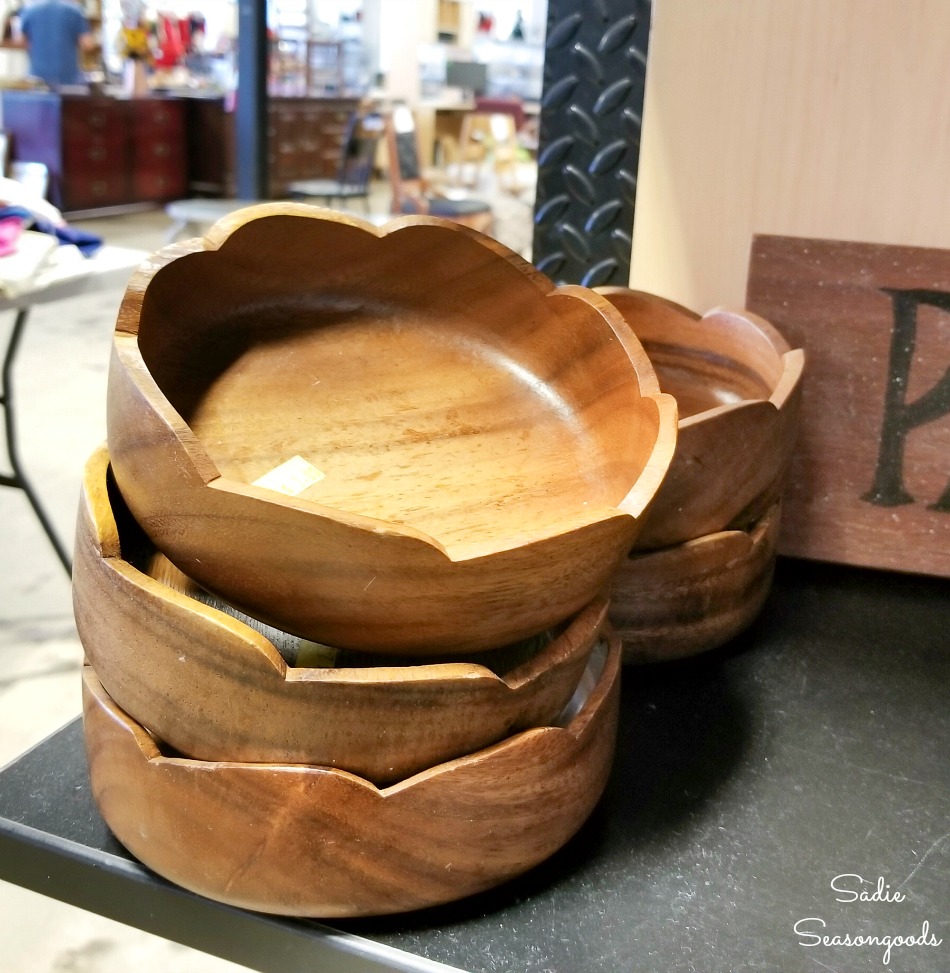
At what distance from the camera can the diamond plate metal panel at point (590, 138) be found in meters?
0.88

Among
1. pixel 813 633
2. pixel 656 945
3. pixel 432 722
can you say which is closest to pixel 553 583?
pixel 432 722

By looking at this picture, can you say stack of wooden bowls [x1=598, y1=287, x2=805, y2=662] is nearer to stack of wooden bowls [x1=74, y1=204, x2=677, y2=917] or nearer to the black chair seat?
stack of wooden bowls [x1=74, y1=204, x2=677, y2=917]

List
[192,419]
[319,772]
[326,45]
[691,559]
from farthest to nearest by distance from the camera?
[326,45] < [691,559] < [192,419] < [319,772]

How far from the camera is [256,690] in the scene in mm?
405

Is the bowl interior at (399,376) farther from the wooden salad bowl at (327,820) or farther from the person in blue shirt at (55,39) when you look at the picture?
the person in blue shirt at (55,39)

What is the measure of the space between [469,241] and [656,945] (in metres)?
0.41

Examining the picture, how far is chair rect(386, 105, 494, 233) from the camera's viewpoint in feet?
14.0

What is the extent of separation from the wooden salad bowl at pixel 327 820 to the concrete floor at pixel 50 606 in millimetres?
771

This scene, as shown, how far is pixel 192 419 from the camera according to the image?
21.9 inches

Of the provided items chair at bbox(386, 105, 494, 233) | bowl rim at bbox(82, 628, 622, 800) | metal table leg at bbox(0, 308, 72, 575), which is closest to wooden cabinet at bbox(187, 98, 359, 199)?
chair at bbox(386, 105, 494, 233)

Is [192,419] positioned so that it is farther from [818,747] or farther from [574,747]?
[818,747]

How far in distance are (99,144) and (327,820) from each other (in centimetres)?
626

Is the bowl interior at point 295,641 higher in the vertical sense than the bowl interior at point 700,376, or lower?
lower

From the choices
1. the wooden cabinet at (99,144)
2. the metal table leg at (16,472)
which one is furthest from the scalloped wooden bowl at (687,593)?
the wooden cabinet at (99,144)
